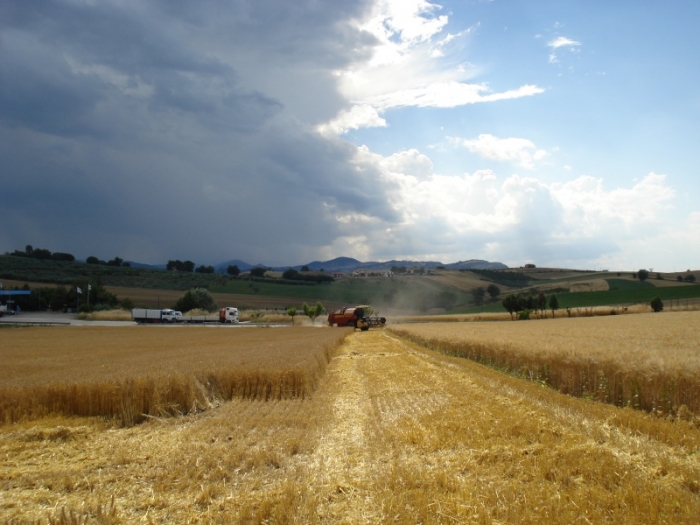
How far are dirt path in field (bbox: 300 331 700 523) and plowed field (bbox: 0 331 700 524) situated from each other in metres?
0.03

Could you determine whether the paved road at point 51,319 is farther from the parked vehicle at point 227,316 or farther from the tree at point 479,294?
the tree at point 479,294

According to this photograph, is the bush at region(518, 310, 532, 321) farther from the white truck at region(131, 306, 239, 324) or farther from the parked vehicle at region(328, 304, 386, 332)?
the white truck at region(131, 306, 239, 324)

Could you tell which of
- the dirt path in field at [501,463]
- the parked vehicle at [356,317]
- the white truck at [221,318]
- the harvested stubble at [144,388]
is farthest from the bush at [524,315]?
the dirt path in field at [501,463]

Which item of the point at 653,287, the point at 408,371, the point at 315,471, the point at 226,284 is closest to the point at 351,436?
the point at 315,471

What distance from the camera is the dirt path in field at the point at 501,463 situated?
18.4 ft

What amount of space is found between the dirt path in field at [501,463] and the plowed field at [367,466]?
3cm

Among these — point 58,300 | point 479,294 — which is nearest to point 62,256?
point 58,300

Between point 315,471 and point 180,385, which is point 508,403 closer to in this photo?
point 315,471

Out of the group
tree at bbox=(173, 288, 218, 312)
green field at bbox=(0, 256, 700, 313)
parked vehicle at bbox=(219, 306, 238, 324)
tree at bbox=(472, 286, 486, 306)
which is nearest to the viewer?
parked vehicle at bbox=(219, 306, 238, 324)

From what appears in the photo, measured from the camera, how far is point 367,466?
7.34m

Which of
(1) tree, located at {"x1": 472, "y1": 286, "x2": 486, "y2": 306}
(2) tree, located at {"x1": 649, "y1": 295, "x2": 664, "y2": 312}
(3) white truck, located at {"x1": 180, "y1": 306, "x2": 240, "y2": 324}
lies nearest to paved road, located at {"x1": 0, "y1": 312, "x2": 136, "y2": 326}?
(3) white truck, located at {"x1": 180, "y1": 306, "x2": 240, "y2": 324}

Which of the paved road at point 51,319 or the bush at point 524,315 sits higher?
the bush at point 524,315

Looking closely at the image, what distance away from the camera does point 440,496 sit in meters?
6.04

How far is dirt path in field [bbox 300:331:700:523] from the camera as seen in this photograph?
18.4 ft
